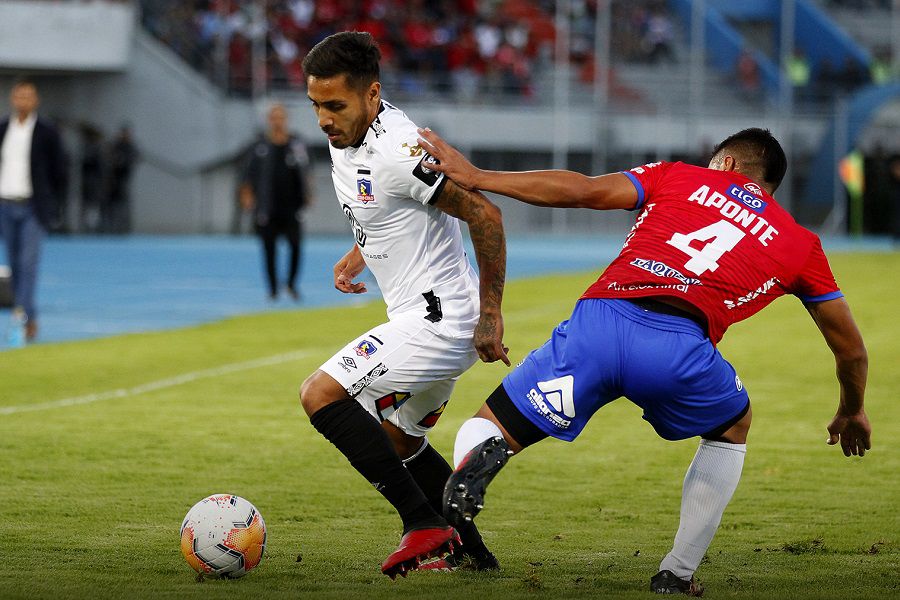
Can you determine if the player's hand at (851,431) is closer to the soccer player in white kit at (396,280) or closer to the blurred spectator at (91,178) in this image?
the soccer player in white kit at (396,280)

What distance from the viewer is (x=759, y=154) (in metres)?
5.27

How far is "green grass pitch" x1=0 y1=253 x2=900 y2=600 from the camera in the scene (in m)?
5.49

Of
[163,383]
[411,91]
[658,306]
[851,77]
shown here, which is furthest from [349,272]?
[851,77]

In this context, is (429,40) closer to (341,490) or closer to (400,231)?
(341,490)

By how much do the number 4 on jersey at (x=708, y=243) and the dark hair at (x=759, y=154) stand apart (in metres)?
0.41

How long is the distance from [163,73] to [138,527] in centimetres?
3069

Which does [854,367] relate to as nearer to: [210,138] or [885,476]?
[885,476]

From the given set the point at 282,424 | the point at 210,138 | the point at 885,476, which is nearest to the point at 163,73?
the point at 210,138

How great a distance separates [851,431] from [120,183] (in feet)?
102

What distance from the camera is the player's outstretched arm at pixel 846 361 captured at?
16.8 ft

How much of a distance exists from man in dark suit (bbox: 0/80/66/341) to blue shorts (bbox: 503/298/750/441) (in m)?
9.43

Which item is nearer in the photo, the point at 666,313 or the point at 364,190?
the point at 666,313

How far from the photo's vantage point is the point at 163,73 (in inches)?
1414

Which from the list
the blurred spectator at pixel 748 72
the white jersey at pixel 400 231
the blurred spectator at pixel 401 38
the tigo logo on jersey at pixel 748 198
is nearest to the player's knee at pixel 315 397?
the white jersey at pixel 400 231
